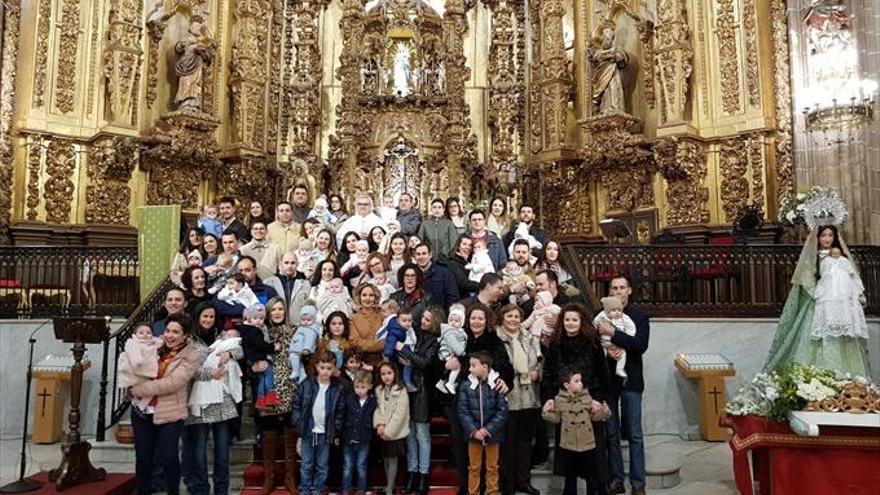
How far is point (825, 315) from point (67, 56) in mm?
13172

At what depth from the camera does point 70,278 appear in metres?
10.6

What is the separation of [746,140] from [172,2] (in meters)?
12.0

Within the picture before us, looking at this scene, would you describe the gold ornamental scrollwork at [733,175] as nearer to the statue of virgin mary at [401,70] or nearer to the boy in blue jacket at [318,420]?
the statue of virgin mary at [401,70]

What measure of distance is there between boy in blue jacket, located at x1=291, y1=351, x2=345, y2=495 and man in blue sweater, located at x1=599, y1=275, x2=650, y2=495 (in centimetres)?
240

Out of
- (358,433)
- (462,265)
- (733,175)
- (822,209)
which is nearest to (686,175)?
(733,175)

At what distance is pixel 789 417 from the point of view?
5719 millimetres

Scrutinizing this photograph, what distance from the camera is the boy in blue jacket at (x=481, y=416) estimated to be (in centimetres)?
594

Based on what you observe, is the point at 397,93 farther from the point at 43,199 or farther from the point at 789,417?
the point at 789,417

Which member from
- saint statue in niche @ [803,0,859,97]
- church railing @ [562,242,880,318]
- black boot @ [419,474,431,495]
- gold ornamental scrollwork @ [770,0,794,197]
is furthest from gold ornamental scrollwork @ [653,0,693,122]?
black boot @ [419,474,431,495]

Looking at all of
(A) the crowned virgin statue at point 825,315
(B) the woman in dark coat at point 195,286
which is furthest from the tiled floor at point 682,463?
(B) the woman in dark coat at point 195,286

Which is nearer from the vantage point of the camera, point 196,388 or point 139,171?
point 196,388

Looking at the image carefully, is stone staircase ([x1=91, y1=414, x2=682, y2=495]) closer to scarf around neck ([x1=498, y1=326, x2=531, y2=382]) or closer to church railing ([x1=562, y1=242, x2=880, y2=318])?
scarf around neck ([x1=498, y1=326, x2=531, y2=382])

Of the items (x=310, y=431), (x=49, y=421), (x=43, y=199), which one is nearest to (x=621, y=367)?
(x=310, y=431)

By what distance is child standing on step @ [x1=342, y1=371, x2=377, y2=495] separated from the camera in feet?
20.1
